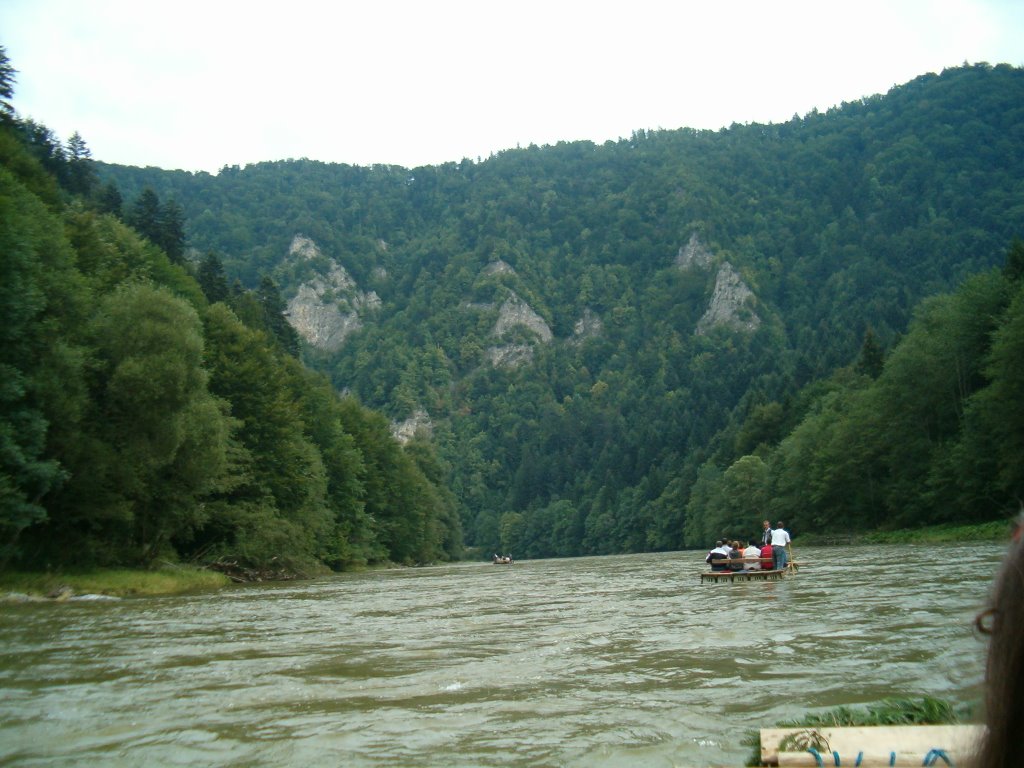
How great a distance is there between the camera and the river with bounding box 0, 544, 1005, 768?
9578mm

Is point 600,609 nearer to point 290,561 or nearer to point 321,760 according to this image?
point 321,760

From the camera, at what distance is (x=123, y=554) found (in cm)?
4266

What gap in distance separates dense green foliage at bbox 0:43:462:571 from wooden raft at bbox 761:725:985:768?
99.3 feet

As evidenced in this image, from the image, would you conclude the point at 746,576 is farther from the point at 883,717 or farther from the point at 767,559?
the point at 883,717

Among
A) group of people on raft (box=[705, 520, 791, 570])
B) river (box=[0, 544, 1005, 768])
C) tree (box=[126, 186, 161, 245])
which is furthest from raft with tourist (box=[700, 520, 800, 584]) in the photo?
tree (box=[126, 186, 161, 245])

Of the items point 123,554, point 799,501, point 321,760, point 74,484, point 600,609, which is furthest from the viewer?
point 799,501

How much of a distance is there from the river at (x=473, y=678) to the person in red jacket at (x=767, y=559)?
8.52 metres

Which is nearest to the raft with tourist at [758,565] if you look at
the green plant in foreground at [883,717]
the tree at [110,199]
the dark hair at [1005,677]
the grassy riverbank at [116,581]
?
the grassy riverbank at [116,581]

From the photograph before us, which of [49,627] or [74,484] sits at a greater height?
[74,484]

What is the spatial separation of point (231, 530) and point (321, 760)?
44.9 m

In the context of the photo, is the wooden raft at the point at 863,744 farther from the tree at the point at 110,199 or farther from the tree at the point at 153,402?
the tree at the point at 110,199

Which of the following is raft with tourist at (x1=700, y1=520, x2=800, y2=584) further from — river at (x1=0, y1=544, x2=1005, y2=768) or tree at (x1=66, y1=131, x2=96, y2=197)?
tree at (x1=66, y1=131, x2=96, y2=197)

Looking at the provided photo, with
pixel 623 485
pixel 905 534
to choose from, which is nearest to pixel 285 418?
pixel 905 534

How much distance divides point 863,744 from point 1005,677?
5697 millimetres
